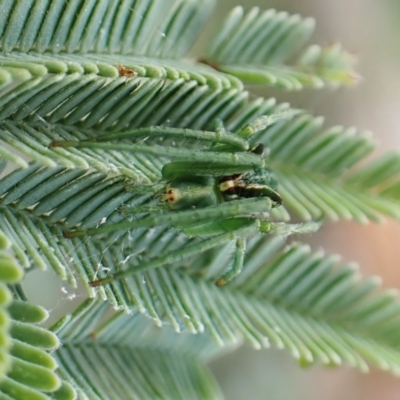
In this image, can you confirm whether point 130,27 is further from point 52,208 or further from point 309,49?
point 309,49

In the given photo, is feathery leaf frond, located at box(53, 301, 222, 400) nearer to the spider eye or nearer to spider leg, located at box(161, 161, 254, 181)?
spider leg, located at box(161, 161, 254, 181)

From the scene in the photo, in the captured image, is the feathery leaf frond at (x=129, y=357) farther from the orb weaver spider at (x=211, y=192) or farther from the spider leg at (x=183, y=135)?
the spider leg at (x=183, y=135)

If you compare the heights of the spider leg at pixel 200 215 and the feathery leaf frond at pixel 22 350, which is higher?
the spider leg at pixel 200 215

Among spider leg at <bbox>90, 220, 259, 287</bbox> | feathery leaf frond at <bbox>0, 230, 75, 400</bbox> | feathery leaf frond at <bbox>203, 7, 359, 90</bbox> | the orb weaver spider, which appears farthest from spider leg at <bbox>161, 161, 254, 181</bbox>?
feathery leaf frond at <bbox>0, 230, 75, 400</bbox>

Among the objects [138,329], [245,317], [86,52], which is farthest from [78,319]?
[86,52]

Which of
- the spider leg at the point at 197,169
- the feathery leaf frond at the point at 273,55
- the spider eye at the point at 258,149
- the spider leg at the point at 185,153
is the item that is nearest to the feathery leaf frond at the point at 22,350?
the spider leg at the point at 185,153

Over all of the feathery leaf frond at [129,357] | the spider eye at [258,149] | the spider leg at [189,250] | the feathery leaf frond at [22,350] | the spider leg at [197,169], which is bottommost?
the feathery leaf frond at [129,357]

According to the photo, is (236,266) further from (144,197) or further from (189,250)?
(144,197)
